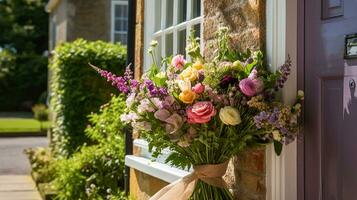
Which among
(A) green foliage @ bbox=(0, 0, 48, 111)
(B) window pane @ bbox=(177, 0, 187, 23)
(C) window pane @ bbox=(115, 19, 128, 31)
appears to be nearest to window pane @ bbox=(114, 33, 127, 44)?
(C) window pane @ bbox=(115, 19, 128, 31)

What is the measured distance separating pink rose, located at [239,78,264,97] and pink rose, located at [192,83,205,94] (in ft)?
0.65

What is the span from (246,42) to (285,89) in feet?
1.32

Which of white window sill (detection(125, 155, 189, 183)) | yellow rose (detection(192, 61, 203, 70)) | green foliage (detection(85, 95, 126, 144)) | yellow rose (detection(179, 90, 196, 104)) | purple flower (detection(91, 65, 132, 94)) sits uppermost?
yellow rose (detection(192, 61, 203, 70))

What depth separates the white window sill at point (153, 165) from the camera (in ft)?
13.0

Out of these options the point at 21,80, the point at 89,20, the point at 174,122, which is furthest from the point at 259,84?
the point at 21,80

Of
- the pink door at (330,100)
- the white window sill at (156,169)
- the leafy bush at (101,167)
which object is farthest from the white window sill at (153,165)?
the leafy bush at (101,167)

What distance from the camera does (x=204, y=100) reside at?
2.80 metres

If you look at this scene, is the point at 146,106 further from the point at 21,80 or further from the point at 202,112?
the point at 21,80

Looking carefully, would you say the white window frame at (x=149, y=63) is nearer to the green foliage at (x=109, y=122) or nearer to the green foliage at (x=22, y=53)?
the green foliage at (x=109, y=122)

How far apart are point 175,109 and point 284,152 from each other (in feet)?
1.96

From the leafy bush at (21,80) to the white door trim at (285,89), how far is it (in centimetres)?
2996

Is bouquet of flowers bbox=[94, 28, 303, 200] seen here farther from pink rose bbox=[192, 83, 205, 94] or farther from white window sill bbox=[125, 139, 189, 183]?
white window sill bbox=[125, 139, 189, 183]

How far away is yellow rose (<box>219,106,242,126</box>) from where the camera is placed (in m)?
2.69

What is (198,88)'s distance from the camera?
2.74 metres
